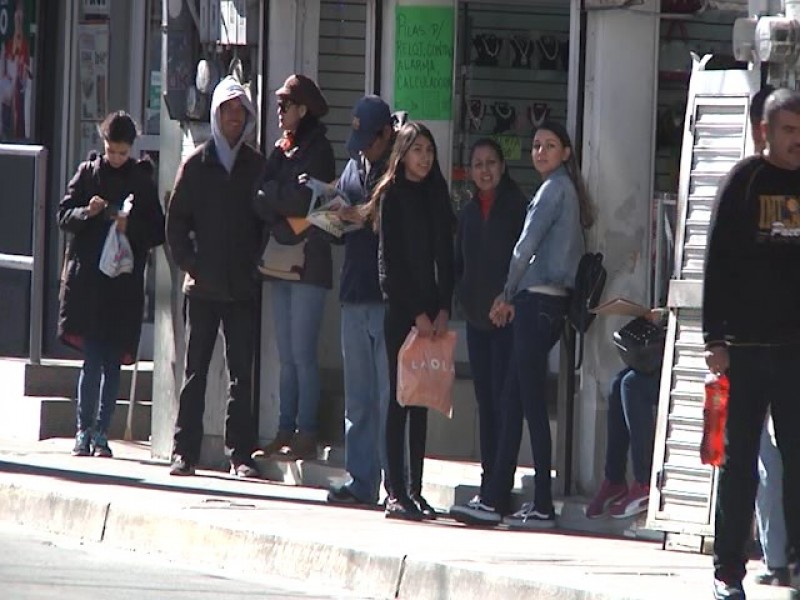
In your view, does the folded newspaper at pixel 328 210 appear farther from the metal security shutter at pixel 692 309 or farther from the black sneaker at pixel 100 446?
the black sneaker at pixel 100 446

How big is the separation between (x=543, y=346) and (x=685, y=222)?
117cm

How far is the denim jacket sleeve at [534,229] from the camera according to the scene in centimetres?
1092

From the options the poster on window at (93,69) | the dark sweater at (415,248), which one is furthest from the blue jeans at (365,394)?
the poster on window at (93,69)

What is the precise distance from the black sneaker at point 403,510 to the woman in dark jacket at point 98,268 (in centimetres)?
284

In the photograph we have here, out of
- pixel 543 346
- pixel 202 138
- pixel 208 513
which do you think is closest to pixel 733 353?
pixel 543 346

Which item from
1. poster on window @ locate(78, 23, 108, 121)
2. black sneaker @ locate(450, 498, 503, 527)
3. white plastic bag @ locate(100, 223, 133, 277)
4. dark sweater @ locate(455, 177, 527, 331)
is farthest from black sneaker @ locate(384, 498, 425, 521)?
poster on window @ locate(78, 23, 108, 121)

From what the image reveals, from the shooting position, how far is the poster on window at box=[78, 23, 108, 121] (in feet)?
53.7

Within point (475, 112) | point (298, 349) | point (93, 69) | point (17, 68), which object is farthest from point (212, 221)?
point (17, 68)

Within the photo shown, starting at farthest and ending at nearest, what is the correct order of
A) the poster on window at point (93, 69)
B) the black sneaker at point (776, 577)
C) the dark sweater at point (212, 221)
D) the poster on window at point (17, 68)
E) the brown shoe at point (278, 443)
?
the poster on window at point (17, 68)
the poster on window at point (93, 69)
the brown shoe at point (278, 443)
the dark sweater at point (212, 221)
the black sneaker at point (776, 577)

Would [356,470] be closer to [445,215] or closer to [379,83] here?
[445,215]

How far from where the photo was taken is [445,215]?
11.2m

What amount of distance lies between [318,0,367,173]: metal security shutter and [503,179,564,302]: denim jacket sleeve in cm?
255

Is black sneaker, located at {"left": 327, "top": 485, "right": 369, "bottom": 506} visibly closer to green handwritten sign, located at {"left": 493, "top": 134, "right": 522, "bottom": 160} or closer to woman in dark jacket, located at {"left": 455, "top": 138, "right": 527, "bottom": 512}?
woman in dark jacket, located at {"left": 455, "top": 138, "right": 527, "bottom": 512}

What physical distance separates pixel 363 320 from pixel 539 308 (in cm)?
101
